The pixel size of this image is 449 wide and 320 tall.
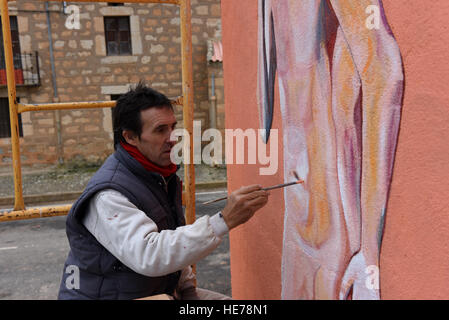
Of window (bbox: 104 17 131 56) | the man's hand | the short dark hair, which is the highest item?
window (bbox: 104 17 131 56)

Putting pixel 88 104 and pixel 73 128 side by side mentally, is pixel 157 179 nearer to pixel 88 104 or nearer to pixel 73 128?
pixel 88 104

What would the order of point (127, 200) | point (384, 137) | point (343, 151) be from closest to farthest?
point (384, 137) → point (343, 151) → point (127, 200)

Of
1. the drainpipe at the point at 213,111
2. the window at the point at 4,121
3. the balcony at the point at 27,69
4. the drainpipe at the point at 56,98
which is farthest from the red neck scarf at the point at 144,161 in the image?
the window at the point at 4,121

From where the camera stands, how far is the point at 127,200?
1619mm

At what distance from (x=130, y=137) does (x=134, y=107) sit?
0.45ft

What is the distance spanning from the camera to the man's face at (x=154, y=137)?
184 centimetres

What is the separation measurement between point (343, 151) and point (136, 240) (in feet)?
2.58

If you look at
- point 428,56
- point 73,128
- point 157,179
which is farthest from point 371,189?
point 73,128

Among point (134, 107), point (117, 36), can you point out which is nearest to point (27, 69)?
point (117, 36)

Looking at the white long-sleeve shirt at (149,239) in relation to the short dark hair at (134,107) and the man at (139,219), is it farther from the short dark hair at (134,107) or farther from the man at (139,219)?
the short dark hair at (134,107)

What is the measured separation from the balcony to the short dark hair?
10.3m

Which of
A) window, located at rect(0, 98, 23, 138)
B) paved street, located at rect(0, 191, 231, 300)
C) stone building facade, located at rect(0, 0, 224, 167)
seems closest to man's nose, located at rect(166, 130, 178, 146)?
paved street, located at rect(0, 191, 231, 300)

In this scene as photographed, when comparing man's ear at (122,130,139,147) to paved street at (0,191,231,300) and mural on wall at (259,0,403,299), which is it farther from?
paved street at (0,191,231,300)

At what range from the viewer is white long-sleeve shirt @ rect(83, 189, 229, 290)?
1.50m
